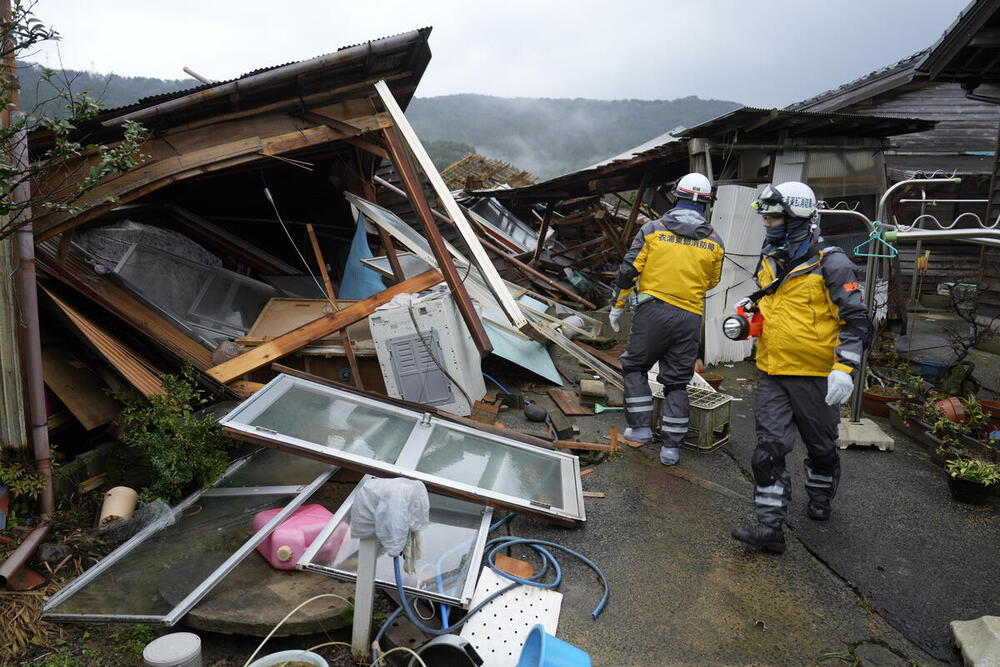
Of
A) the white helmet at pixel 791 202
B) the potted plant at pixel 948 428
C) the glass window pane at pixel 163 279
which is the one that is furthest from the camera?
the glass window pane at pixel 163 279

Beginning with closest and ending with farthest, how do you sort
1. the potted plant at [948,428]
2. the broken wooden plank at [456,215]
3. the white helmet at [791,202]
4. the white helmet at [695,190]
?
the white helmet at [791,202], the potted plant at [948,428], the white helmet at [695,190], the broken wooden plank at [456,215]

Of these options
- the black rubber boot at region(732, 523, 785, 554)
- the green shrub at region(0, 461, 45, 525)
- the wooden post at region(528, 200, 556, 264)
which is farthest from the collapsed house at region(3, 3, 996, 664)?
the wooden post at region(528, 200, 556, 264)

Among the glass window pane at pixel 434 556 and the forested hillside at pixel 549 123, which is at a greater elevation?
the forested hillside at pixel 549 123

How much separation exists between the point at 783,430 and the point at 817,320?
65 cm

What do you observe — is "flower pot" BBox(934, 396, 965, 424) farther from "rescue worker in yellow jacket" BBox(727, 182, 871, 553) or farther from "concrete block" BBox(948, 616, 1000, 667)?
"concrete block" BBox(948, 616, 1000, 667)

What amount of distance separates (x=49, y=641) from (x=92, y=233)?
4119 mm

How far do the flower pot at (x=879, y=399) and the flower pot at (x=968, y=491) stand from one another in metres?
1.68

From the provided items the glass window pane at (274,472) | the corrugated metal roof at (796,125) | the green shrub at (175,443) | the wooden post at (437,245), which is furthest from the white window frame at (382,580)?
the corrugated metal roof at (796,125)

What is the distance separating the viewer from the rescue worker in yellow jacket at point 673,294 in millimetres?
4418

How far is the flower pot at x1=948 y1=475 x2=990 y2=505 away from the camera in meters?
3.68

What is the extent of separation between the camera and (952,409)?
15.5 ft

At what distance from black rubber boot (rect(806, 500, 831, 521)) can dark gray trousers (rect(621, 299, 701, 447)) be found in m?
1.05

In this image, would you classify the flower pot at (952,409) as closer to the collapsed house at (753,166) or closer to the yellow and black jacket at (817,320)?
the yellow and black jacket at (817,320)

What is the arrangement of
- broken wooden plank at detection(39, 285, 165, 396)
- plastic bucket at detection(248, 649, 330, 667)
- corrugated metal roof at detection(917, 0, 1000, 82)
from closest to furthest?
1. plastic bucket at detection(248, 649, 330, 667)
2. broken wooden plank at detection(39, 285, 165, 396)
3. corrugated metal roof at detection(917, 0, 1000, 82)
